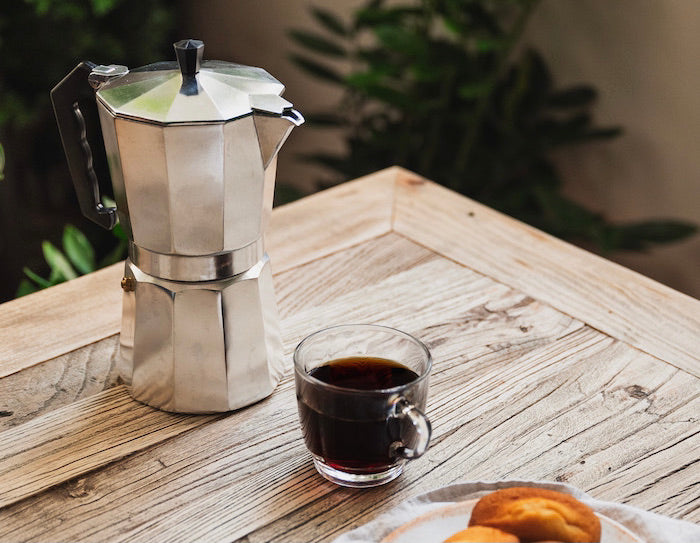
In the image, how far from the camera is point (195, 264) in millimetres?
659

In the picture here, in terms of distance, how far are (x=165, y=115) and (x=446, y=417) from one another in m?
0.33

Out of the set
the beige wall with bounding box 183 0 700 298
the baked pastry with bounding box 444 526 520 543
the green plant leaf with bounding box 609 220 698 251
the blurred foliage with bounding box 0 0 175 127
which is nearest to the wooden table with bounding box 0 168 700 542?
the baked pastry with bounding box 444 526 520 543

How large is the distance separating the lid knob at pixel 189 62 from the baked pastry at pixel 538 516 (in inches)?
14.0

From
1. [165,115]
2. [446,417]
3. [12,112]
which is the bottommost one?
[12,112]

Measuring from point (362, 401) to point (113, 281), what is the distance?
16.2 inches

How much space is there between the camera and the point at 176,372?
69cm

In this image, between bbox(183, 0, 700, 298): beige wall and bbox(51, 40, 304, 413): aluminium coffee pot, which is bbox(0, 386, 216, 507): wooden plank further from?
bbox(183, 0, 700, 298): beige wall

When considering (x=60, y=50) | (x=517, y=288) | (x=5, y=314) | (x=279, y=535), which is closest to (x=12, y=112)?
(x=60, y=50)

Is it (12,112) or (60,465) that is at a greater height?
(60,465)

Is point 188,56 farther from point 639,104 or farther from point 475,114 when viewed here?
point 639,104

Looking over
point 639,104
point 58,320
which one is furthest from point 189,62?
point 639,104

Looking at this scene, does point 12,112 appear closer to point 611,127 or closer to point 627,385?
point 611,127

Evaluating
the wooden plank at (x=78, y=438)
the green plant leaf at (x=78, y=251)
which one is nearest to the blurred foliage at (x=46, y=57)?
the green plant leaf at (x=78, y=251)

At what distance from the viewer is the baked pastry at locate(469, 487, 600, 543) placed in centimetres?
51
